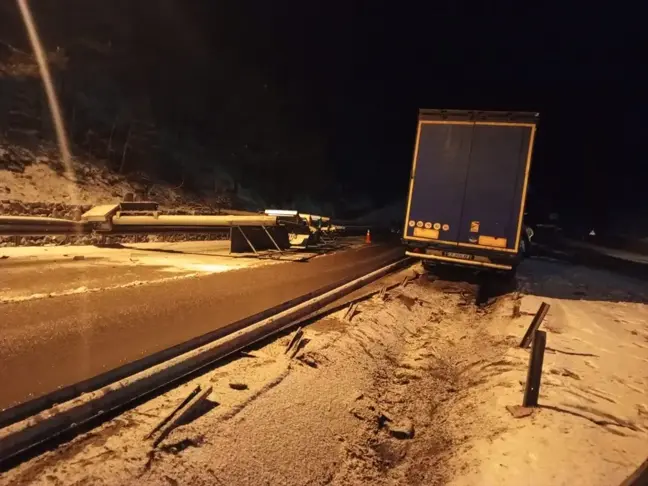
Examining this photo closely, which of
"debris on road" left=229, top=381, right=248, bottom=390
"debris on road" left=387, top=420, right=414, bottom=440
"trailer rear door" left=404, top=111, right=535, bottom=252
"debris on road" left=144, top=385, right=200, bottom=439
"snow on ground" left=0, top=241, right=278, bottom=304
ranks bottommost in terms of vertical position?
"debris on road" left=387, top=420, right=414, bottom=440

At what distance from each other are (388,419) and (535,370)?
175cm

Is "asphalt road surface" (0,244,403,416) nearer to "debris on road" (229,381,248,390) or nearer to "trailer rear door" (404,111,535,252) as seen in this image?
"debris on road" (229,381,248,390)

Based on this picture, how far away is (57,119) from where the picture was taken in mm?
22109

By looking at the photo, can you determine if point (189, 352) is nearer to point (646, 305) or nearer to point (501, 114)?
point (501, 114)

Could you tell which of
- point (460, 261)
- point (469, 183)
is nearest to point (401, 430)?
point (460, 261)

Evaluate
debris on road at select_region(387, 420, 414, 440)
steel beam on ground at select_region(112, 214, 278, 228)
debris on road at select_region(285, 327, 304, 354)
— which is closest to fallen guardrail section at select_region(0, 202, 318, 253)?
steel beam on ground at select_region(112, 214, 278, 228)

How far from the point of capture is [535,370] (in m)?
5.57

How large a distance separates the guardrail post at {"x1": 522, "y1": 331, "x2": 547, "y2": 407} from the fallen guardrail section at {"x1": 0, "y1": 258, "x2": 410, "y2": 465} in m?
3.54

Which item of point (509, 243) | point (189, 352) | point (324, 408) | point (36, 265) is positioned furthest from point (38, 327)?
point (509, 243)

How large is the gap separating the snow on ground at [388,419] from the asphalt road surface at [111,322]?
891 millimetres

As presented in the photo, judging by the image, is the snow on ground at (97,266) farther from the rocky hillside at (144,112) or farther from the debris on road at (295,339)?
the rocky hillside at (144,112)

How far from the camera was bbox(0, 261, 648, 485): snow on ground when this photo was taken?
4203 mm

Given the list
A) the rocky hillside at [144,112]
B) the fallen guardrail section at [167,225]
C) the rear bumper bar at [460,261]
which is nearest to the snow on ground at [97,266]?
the fallen guardrail section at [167,225]

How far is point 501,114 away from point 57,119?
18.5 metres
